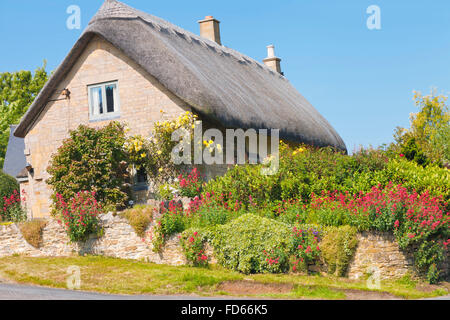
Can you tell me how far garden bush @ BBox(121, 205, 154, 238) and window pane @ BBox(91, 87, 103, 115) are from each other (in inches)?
227

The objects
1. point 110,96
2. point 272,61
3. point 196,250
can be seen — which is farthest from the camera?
point 272,61

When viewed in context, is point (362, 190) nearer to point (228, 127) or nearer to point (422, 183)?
point (422, 183)

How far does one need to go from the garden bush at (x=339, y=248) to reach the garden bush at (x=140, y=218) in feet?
15.0

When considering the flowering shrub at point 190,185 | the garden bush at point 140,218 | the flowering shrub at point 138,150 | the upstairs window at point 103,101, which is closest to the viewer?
the garden bush at point 140,218

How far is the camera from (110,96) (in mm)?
20859

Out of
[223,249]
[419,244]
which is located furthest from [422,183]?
[223,249]

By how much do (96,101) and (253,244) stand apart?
30.0 ft

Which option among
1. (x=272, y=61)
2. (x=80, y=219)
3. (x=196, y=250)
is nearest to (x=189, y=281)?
(x=196, y=250)

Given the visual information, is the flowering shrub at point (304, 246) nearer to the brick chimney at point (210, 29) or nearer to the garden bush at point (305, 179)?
the garden bush at point (305, 179)

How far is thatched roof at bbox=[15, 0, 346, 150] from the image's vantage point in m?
19.0

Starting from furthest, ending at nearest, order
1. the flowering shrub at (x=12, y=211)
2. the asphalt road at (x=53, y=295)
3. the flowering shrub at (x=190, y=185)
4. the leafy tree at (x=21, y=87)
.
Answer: the leafy tree at (x=21, y=87) < the flowering shrub at (x=12, y=211) < the flowering shrub at (x=190, y=185) < the asphalt road at (x=53, y=295)

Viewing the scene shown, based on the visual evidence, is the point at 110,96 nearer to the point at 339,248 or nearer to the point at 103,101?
the point at 103,101

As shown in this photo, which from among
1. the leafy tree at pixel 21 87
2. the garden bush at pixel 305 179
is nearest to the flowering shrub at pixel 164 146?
A: the garden bush at pixel 305 179

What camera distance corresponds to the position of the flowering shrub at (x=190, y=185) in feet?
59.8
